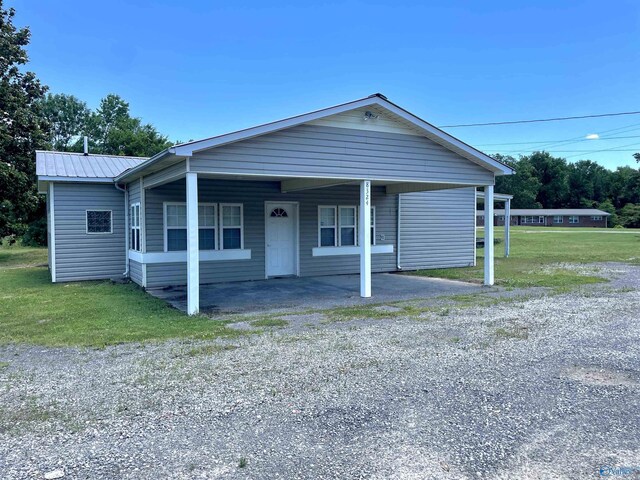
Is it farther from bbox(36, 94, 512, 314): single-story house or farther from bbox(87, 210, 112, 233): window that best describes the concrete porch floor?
bbox(87, 210, 112, 233): window

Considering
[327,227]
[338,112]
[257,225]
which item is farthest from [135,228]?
[338,112]

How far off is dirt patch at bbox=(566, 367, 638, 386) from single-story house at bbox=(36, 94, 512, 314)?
5151 mm

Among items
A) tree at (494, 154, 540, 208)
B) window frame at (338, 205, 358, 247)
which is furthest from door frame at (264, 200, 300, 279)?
tree at (494, 154, 540, 208)

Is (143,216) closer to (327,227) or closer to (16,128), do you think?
(327,227)

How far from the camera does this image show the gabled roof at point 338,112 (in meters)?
7.85

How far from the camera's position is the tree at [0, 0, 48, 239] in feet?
66.0

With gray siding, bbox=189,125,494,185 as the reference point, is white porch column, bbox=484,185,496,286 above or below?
below

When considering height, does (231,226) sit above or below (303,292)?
above

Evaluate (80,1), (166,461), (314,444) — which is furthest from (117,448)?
(80,1)

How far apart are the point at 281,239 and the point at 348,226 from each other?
209 cm

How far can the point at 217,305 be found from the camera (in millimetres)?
8984

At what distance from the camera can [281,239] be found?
13.1 metres

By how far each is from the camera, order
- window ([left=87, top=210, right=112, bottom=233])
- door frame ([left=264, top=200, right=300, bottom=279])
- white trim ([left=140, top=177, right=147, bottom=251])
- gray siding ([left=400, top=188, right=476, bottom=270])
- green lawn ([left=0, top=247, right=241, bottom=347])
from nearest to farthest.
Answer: green lawn ([left=0, top=247, right=241, bottom=347])
white trim ([left=140, top=177, right=147, bottom=251])
window ([left=87, top=210, right=112, bottom=233])
door frame ([left=264, top=200, right=300, bottom=279])
gray siding ([left=400, top=188, right=476, bottom=270])

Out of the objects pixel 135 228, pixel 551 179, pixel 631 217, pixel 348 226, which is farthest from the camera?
pixel 551 179
